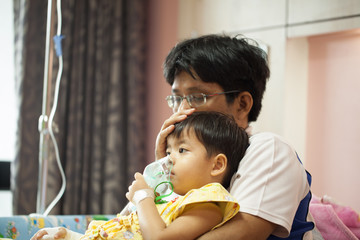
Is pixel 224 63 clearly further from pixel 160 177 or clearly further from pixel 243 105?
pixel 160 177

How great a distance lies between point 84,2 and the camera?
10.6 feet

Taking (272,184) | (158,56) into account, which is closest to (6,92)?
(158,56)

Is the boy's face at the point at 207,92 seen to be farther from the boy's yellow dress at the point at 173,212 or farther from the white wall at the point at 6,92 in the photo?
the white wall at the point at 6,92

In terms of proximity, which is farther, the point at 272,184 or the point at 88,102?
the point at 88,102

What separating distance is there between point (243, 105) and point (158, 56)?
6.83ft

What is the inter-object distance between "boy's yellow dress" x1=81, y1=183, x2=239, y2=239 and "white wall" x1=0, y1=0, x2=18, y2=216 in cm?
192

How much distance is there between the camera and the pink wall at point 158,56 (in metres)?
3.53

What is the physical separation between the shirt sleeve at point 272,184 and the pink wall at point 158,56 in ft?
7.56

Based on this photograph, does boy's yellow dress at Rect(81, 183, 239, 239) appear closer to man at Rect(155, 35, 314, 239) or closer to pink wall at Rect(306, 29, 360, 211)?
man at Rect(155, 35, 314, 239)

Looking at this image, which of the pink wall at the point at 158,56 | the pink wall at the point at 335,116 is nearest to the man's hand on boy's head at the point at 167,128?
the pink wall at the point at 335,116

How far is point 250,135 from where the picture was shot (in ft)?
4.76

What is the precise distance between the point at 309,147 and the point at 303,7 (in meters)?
0.88

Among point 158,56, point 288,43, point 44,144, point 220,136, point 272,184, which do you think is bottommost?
point 44,144

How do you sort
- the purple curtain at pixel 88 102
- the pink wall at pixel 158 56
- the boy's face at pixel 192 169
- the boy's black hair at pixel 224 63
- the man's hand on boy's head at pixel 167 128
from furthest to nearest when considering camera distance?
1. the pink wall at pixel 158 56
2. the purple curtain at pixel 88 102
3. the boy's black hair at pixel 224 63
4. the man's hand on boy's head at pixel 167 128
5. the boy's face at pixel 192 169
